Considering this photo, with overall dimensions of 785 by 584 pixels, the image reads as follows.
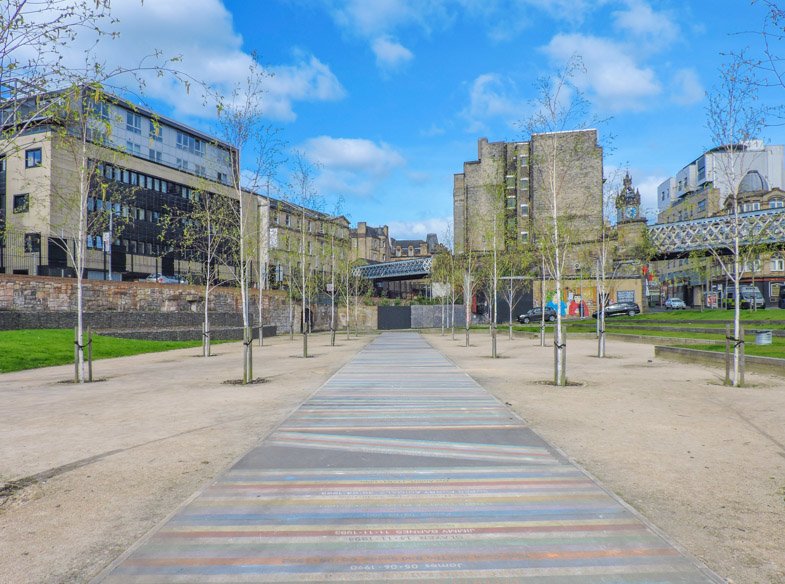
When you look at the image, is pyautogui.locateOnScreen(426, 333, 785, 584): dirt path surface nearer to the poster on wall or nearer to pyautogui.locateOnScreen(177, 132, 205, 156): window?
pyautogui.locateOnScreen(177, 132, 205, 156): window

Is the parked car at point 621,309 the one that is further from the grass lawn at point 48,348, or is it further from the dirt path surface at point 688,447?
the grass lawn at point 48,348

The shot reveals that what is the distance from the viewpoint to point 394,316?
197 ft

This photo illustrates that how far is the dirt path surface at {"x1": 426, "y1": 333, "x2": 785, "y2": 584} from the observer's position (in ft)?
13.1

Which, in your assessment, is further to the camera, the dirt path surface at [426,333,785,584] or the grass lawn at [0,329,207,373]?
the grass lawn at [0,329,207,373]

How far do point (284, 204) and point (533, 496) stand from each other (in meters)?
27.4

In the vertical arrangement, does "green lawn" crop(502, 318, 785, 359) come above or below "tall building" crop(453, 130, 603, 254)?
below

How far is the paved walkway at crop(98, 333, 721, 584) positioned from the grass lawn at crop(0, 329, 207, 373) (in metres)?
14.8

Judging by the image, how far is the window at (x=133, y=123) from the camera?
173 feet

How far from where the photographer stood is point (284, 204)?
30.4m

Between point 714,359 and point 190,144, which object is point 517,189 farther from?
point 714,359

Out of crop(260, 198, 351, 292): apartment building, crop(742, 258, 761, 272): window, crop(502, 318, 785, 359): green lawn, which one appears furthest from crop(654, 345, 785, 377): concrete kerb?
crop(260, 198, 351, 292): apartment building

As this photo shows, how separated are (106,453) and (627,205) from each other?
1025 inches

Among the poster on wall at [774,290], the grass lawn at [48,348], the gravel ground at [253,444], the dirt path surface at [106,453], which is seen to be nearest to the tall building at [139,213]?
the grass lawn at [48,348]

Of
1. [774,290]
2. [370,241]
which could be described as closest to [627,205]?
[774,290]
